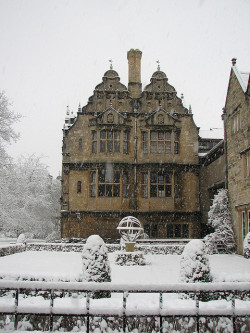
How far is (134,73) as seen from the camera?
31438 mm

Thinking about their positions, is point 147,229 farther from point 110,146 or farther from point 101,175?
point 110,146

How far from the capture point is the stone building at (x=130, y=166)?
95.1 ft

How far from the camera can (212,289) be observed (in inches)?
303

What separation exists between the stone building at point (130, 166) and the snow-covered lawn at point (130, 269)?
631 cm

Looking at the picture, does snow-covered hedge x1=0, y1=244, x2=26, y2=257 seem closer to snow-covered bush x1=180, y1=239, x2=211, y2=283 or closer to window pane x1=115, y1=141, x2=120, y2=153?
window pane x1=115, y1=141, x2=120, y2=153

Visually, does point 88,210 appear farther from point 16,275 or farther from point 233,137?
point 16,275

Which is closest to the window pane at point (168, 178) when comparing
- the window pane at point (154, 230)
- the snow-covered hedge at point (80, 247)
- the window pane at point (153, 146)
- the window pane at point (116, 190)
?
the window pane at point (153, 146)

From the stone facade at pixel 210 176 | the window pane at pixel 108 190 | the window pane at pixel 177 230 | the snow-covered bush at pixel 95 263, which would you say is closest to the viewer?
the snow-covered bush at pixel 95 263

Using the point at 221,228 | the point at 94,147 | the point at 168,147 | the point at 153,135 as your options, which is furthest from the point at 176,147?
the point at 221,228

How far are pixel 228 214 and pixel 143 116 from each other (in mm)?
11230

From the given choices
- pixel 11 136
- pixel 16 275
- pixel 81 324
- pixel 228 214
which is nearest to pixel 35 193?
pixel 11 136

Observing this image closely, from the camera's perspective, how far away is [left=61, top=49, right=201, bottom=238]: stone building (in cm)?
2900

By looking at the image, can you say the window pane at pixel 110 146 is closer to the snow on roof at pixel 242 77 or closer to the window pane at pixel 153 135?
the window pane at pixel 153 135

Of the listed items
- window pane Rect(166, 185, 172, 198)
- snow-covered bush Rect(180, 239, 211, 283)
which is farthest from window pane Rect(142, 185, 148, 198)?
snow-covered bush Rect(180, 239, 211, 283)
